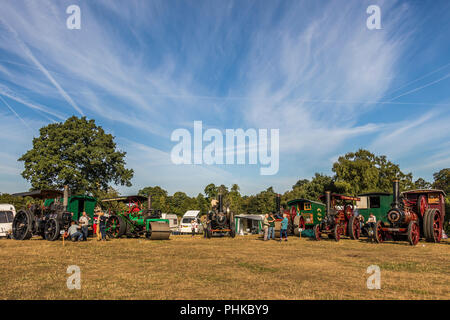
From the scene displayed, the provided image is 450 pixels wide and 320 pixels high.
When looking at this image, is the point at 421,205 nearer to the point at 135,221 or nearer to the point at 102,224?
the point at 135,221

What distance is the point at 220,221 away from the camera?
21703 millimetres

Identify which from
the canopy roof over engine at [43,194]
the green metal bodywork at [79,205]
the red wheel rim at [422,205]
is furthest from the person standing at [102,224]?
the red wheel rim at [422,205]

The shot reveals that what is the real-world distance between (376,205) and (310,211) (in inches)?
171

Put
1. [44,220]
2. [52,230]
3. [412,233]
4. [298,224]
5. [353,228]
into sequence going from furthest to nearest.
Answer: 1. [298,224]
2. [353,228]
3. [44,220]
4. [52,230]
5. [412,233]

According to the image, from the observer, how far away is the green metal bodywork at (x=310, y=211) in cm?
2375

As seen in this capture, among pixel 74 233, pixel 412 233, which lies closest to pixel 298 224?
pixel 412 233

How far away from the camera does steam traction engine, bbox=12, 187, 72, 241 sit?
15969 millimetres

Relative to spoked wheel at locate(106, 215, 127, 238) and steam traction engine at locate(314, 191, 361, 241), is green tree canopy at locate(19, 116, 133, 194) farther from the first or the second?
steam traction engine at locate(314, 191, 361, 241)

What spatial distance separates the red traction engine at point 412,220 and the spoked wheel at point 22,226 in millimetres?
16883

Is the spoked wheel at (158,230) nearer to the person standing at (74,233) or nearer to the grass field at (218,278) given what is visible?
the person standing at (74,233)

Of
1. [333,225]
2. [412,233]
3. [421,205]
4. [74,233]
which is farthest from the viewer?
A: [333,225]

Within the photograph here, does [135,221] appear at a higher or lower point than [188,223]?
higher

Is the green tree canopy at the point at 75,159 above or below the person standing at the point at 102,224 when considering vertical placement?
above
